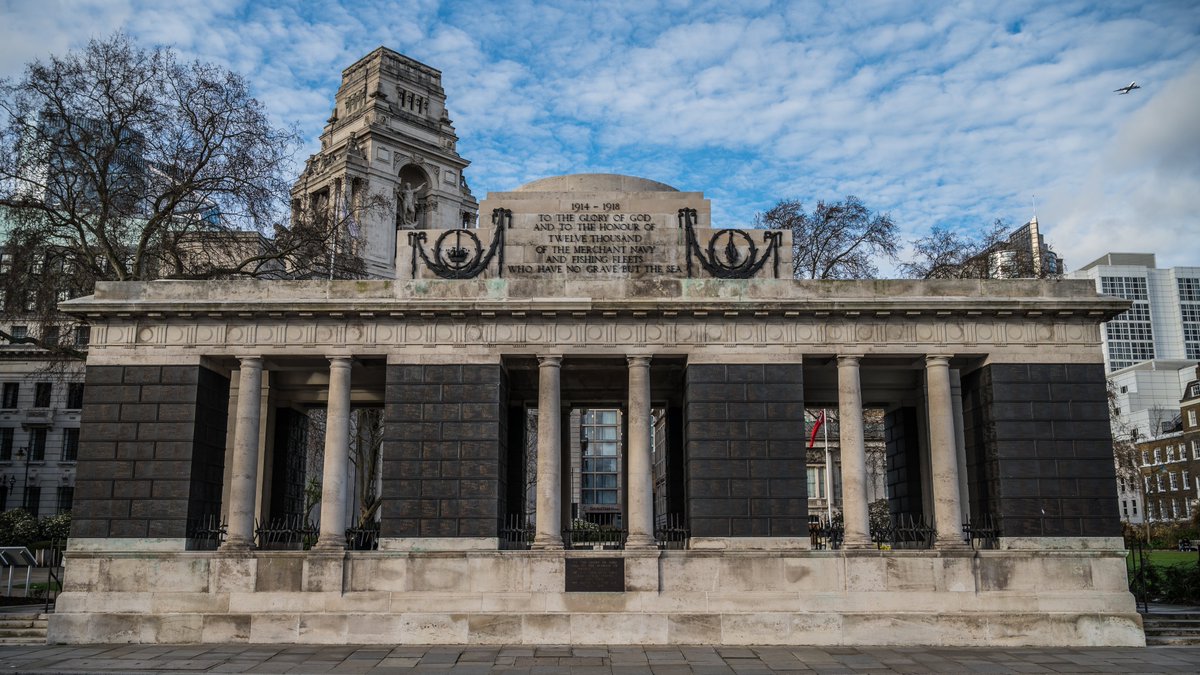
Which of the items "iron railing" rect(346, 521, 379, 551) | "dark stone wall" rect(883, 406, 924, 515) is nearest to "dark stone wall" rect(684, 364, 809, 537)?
"dark stone wall" rect(883, 406, 924, 515)

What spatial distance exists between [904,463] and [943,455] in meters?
5.38

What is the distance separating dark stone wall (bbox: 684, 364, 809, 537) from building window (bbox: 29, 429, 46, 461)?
66.0 m

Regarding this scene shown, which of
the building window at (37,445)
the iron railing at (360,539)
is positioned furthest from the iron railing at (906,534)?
the building window at (37,445)

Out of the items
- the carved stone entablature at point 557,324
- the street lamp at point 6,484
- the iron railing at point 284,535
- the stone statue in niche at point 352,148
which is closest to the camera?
the carved stone entablature at point 557,324

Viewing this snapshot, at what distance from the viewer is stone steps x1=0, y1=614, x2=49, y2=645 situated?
2135 centimetres

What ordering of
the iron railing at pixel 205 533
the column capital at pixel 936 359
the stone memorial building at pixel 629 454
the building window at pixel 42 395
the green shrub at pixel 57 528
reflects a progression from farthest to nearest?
the building window at pixel 42 395
the green shrub at pixel 57 528
the column capital at pixel 936 359
the iron railing at pixel 205 533
the stone memorial building at pixel 629 454

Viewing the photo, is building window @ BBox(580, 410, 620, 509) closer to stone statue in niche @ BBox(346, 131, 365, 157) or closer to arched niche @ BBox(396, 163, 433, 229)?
arched niche @ BBox(396, 163, 433, 229)

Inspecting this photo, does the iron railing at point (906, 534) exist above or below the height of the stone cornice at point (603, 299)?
below

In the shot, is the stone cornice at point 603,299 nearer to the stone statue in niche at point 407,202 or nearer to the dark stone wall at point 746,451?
the dark stone wall at point 746,451

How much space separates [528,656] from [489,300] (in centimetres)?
855

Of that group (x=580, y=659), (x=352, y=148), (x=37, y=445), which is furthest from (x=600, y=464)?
(x=580, y=659)

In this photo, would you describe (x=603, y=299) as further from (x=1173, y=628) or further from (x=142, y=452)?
(x=1173, y=628)

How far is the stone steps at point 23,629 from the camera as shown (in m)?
21.4

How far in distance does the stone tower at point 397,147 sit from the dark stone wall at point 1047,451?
6044cm
